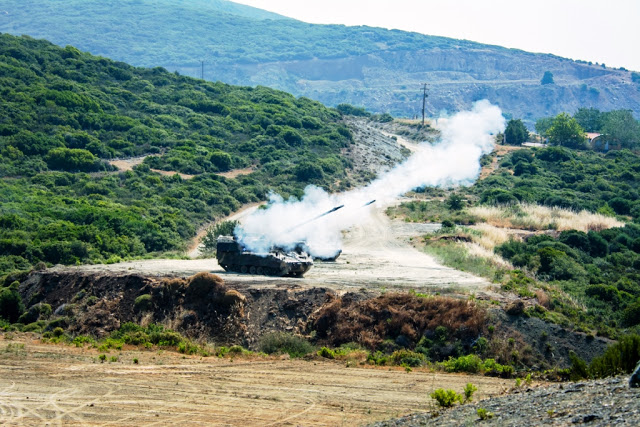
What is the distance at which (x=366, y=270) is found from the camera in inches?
1636

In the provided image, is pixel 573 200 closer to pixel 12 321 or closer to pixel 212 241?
pixel 212 241

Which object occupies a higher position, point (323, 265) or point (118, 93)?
point (118, 93)

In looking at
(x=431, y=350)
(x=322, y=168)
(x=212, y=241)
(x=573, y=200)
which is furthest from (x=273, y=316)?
(x=322, y=168)

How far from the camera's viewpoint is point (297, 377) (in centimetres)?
2662

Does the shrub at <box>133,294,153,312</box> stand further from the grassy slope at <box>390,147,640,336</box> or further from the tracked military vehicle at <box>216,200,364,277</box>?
the grassy slope at <box>390,147,640,336</box>

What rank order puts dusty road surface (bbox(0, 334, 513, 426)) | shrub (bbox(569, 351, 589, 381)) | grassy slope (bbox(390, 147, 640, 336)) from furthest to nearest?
grassy slope (bbox(390, 147, 640, 336))
shrub (bbox(569, 351, 589, 381))
dusty road surface (bbox(0, 334, 513, 426))

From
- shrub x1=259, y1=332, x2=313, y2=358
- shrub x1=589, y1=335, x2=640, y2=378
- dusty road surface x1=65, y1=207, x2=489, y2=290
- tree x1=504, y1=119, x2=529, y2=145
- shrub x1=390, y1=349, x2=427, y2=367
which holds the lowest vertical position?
shrub x1=259, y1=332, x2=313, y2=358

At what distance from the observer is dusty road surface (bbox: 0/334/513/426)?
22.5 metres

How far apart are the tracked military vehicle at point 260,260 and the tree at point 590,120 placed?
97317 millimetres

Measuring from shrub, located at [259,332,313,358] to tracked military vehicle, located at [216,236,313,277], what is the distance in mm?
7520

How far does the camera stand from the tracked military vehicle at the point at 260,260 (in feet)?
128

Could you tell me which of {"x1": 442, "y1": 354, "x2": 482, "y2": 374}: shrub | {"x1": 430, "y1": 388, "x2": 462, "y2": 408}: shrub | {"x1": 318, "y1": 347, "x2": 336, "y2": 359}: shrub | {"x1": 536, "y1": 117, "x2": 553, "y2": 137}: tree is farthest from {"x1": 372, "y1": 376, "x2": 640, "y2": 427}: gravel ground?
{"x1": 536, "y1": 117, "x2": 553, "y2": 137}: tree

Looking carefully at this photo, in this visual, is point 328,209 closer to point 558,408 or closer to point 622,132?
point 558,408

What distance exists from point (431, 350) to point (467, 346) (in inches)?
52.7
